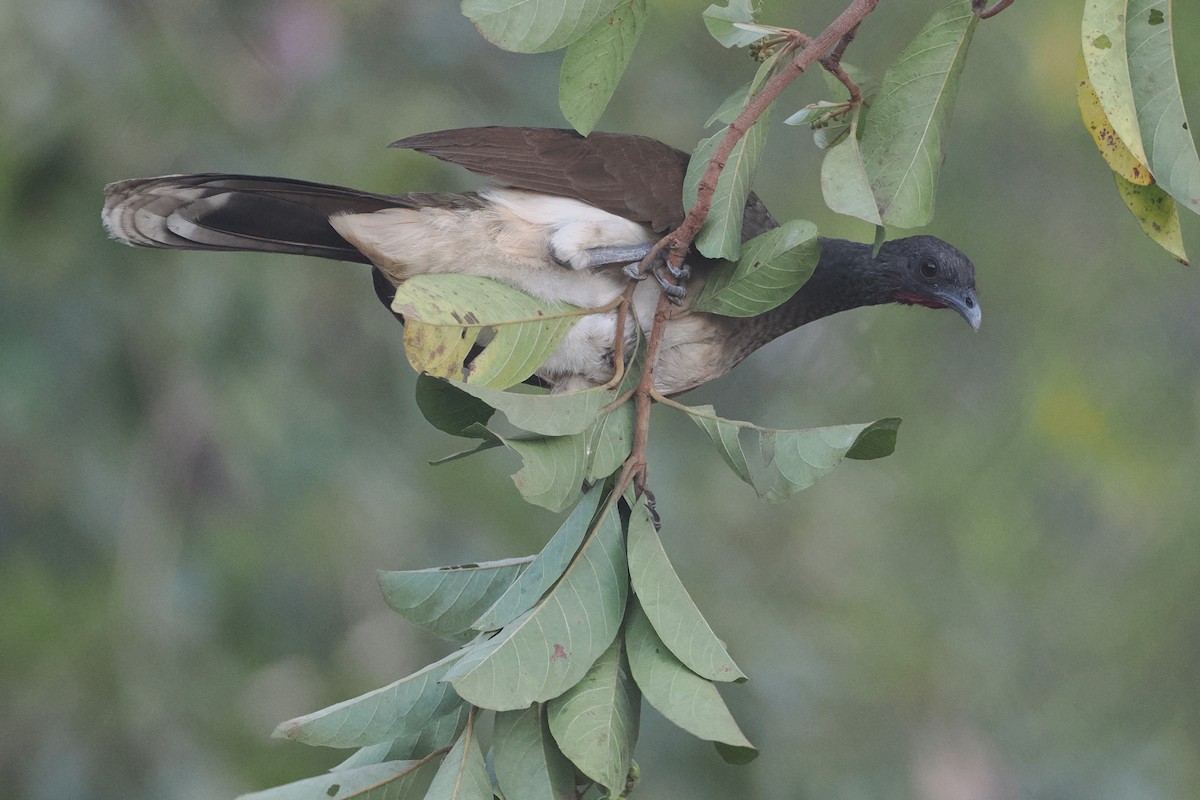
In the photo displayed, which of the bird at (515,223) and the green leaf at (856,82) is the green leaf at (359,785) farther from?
the green leaf at (856,82)

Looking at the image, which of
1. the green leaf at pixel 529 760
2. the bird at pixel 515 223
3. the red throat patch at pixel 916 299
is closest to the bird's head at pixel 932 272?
the red throat patch at pixel 916 299

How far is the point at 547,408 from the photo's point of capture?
5.85ft

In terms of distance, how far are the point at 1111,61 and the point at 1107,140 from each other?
0.37 ft

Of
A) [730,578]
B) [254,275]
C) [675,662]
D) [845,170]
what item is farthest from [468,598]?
Answer: [730,578]

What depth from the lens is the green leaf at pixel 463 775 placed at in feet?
5.28

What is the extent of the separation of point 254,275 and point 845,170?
219 centimetres

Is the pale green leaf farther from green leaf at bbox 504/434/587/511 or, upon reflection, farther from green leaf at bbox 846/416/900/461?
green leaf at bbox 504/434/587/511

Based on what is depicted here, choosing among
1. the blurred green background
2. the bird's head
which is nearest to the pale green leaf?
the bird's head

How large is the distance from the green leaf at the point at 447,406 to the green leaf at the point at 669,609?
324 millimetres

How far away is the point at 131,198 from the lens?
2562 millimetres

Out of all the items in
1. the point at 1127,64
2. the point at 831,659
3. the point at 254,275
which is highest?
the point at 1127,64

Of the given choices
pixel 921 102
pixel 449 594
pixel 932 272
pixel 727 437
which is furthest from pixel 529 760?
pixel 932 272

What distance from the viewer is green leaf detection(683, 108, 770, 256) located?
192 centimetres

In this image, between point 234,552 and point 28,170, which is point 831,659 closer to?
point 234,552
